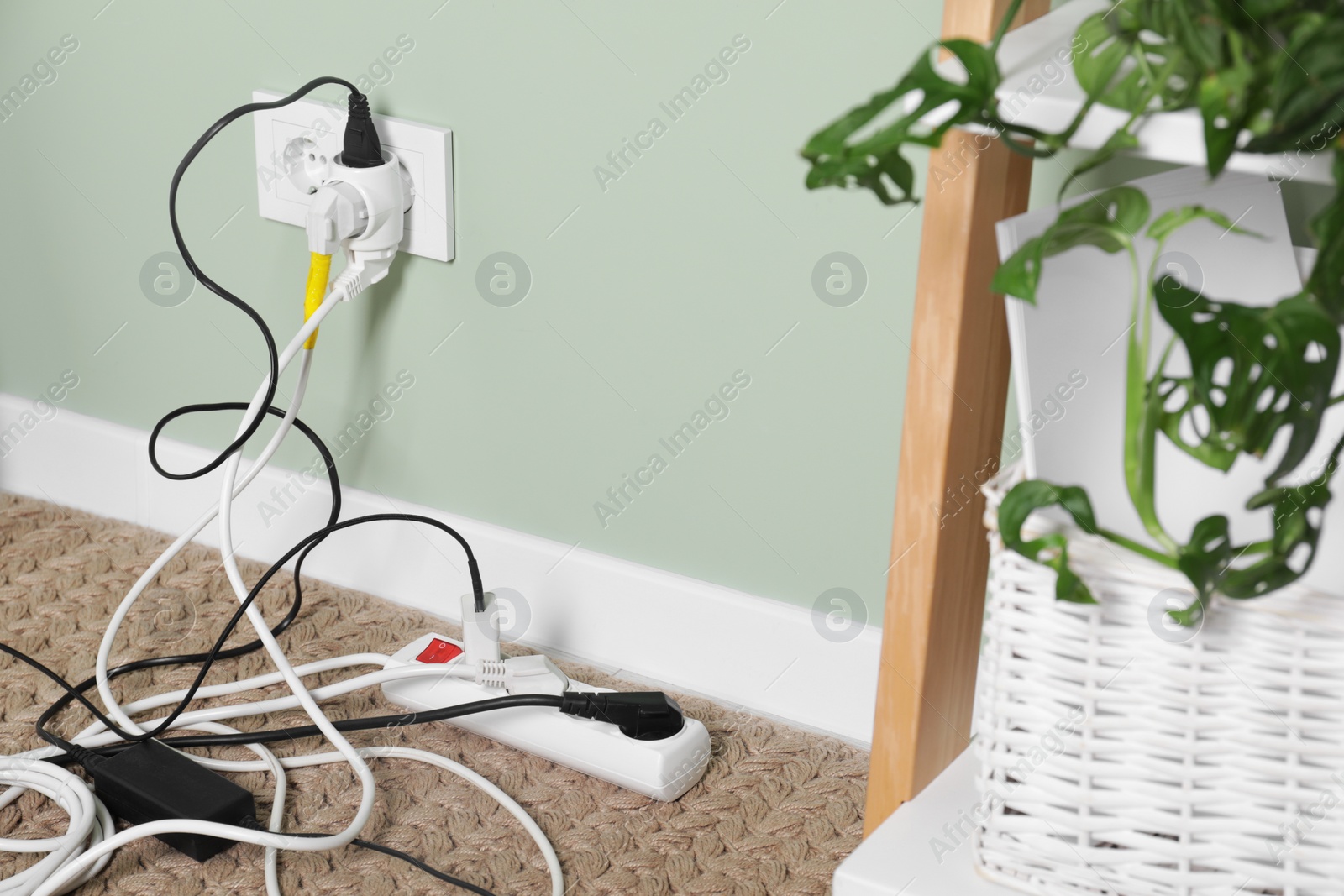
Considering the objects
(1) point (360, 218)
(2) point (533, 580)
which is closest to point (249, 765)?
(2) point (533, 580)

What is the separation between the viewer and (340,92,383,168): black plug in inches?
32.9

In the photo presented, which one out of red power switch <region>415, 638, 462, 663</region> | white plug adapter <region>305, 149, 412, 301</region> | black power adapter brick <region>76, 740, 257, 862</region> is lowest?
black power adapter brick <region>76, 740, 257, 862</region>

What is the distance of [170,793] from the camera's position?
2.40 ft

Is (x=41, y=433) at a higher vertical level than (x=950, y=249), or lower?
lower

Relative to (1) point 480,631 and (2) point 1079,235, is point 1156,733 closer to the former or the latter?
(2) point 1079,235

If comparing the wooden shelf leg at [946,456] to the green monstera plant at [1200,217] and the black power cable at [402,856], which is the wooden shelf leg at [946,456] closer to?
the green monstera plant at [1200,217]

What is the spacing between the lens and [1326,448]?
0.52 m

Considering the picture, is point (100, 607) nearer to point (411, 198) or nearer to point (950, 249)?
point (411, 198)

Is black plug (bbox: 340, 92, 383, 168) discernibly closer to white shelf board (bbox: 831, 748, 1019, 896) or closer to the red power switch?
the red power switch

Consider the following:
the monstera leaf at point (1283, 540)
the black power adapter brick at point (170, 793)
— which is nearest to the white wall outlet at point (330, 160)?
the black power adapter brick at point (170, 793)

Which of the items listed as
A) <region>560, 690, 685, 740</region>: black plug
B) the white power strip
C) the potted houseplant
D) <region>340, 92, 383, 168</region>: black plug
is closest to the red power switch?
the white power strip

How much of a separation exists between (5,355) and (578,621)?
59 cm

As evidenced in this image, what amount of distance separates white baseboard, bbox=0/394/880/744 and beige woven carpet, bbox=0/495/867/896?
20 mm

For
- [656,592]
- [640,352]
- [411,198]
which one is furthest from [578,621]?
[411,198]
